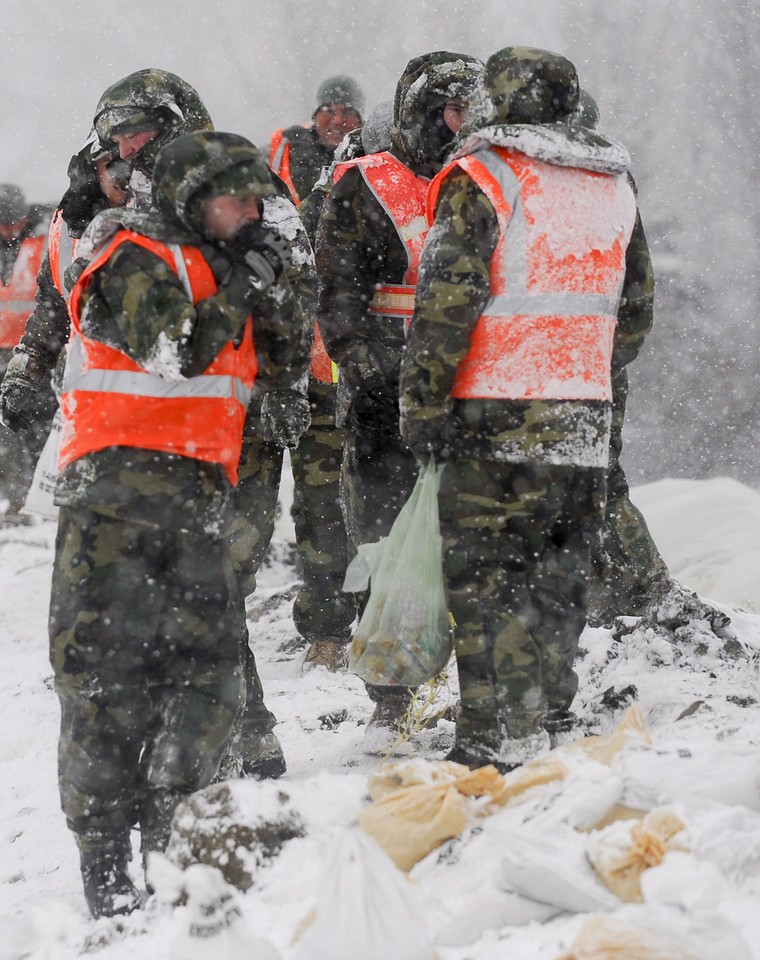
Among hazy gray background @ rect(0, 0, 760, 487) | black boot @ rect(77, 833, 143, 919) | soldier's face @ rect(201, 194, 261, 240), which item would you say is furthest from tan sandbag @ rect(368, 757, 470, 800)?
hazy gray background @ rect(0, 0, 760, 487)

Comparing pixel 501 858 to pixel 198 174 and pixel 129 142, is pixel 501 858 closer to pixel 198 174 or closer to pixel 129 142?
pixel 198 174

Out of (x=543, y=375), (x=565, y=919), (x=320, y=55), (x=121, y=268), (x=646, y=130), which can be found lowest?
(x=565, y=919)

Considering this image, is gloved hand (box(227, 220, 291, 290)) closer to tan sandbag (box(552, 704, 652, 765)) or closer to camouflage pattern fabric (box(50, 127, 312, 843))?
camouflage pattern fabric (box(50, 127, 312, 843))

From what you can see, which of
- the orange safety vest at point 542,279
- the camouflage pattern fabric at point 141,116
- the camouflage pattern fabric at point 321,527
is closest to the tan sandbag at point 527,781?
the orange safety vest at point 542,279

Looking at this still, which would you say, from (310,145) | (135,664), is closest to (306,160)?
(310,145)

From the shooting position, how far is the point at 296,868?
2.59 m

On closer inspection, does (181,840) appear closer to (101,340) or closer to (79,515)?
(79,515)

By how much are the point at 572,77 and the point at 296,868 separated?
212 centimetres

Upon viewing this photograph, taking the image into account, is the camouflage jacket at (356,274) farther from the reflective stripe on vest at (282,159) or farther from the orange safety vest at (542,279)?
the reflective stripe on vest at (282,159)

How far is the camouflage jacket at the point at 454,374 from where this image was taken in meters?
3.12

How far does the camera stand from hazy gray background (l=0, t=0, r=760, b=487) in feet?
37.7

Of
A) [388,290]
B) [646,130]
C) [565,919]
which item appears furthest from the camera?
[646,130]

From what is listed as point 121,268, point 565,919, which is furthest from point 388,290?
point 565,919

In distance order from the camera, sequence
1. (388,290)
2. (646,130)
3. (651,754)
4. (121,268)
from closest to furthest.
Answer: (651,754)
(121,268)
(388,290)
(646,130)
